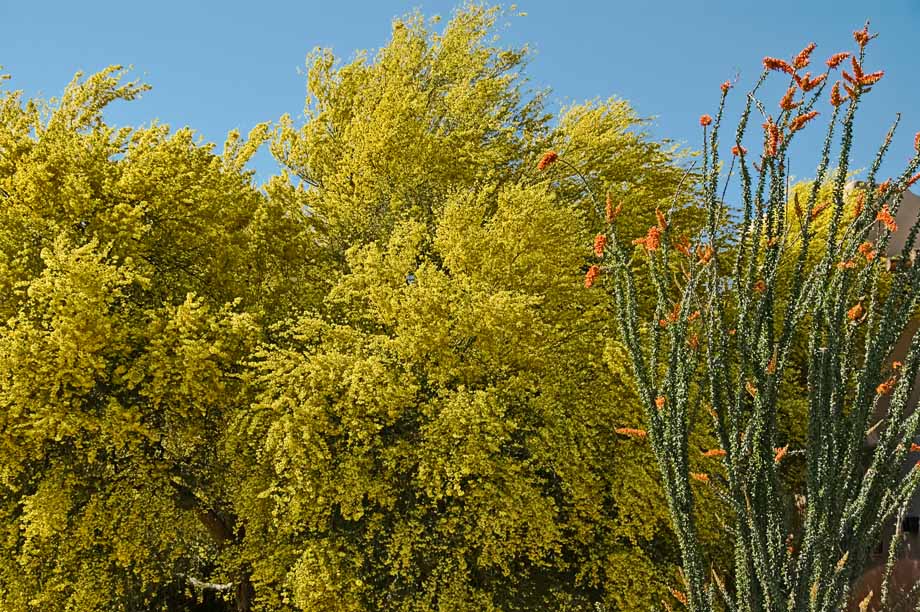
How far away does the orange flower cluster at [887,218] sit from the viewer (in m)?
3.70

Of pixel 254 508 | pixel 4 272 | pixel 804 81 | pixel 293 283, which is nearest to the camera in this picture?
pixel 804 81

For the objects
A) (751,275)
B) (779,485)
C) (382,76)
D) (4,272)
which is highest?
(382,76)

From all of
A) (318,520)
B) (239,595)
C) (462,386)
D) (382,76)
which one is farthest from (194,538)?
(382,76)

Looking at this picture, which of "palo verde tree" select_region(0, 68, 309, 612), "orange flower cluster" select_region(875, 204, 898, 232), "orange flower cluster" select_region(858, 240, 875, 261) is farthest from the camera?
"palo verde tree" select_region(0, 68, 309, 612)

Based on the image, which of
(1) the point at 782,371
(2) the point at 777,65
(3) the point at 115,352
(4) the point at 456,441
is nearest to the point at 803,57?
(2) the point at 777,65

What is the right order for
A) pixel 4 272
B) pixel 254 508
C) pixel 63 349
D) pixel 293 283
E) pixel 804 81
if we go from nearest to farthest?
pixel 804 81, pixel 63 349, pixel 4 272, pixel 254 508, pixel 293 283

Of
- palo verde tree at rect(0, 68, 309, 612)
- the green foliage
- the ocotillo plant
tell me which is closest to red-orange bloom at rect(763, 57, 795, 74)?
the ocotillo plant

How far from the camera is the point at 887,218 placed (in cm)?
376

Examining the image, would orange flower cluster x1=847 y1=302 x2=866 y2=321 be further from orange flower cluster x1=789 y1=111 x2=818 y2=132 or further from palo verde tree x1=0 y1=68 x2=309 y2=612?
palo verde tree x1=0 y1=68 x2=309 y2=612

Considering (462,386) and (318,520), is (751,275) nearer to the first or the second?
(462,386)

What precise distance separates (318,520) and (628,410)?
5.04 metres

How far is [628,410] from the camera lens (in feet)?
41.5

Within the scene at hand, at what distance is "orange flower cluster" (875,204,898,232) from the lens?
12.1 feet

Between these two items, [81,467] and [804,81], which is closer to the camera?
[804,81]
